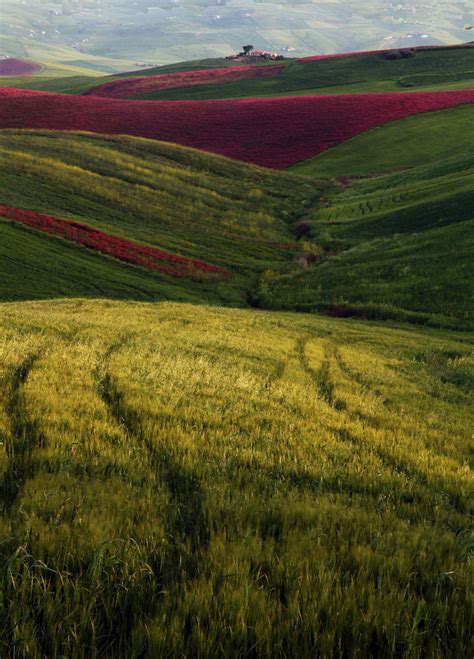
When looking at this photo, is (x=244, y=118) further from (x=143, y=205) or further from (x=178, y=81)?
(x=178, y=81)

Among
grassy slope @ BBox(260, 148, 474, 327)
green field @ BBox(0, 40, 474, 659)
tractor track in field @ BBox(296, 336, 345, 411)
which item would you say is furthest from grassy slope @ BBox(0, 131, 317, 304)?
tractor track in field @ BBox(296, 336, 345, 411)

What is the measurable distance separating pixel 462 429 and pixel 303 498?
643cm

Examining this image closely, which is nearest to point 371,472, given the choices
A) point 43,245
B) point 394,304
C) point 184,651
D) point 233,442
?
point 233,442

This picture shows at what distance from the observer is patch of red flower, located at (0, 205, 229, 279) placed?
1491 inches

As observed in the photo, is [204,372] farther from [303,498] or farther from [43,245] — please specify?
[43,245]

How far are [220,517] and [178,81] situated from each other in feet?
527

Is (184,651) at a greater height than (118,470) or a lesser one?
greater

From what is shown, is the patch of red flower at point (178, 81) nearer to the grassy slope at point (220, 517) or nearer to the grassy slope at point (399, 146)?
the grassy slope at point (399, 146)

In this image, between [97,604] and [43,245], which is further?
[43,245]

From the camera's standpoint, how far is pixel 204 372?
12.1 metres

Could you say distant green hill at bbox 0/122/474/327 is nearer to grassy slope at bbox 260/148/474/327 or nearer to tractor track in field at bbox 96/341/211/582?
grassy slope at bbox 260/148/474/327

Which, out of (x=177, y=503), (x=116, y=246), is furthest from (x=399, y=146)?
(x=177, y=503)

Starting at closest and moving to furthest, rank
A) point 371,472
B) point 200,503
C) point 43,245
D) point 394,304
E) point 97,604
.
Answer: point 97,604, point 200,503, point 371,472, point 394,304, point 43,245

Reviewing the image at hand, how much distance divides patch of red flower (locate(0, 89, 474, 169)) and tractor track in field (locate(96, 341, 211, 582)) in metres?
76.0
